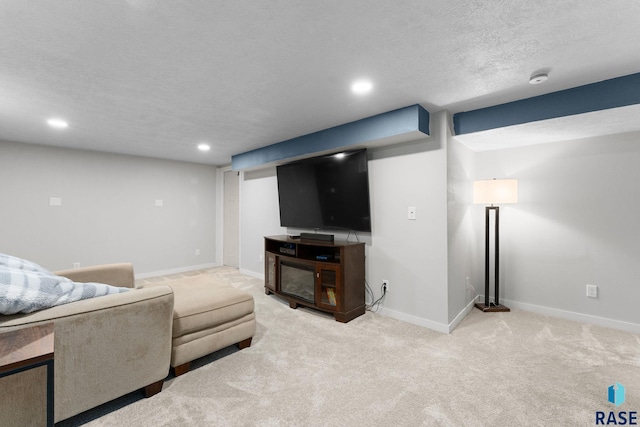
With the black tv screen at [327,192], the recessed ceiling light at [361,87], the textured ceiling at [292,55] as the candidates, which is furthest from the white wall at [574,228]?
the recessed ceiling light at [361,87]

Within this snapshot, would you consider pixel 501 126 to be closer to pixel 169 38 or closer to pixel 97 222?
pixel 169 38

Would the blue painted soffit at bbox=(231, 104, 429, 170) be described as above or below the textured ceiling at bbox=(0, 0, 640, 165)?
below

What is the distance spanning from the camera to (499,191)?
9.71 feet

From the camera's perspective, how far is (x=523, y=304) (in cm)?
319

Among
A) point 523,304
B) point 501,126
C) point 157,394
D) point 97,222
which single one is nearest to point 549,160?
point 501,126

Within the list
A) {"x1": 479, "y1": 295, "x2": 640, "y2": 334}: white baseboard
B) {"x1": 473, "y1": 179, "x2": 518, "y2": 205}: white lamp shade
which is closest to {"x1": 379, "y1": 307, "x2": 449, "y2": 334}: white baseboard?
{"x1": 479, "y1": 295, "x2": 640, "y2": 334}: white baseboard

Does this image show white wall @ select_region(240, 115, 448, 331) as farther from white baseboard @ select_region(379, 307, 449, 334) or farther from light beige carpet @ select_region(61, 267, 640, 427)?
light beige carpet @ select_region(61, 267, 640, 427)

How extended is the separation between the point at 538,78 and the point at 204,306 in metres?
2.89

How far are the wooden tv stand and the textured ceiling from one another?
1448 mm

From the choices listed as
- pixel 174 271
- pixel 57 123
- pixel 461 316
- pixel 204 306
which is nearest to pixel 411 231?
pixel 461 316

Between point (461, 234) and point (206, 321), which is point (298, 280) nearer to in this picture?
point (206, 321)

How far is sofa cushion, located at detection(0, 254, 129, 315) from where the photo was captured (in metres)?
1.29

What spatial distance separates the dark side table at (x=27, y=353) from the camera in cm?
77

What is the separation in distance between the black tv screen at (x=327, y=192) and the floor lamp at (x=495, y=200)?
1.25 m
